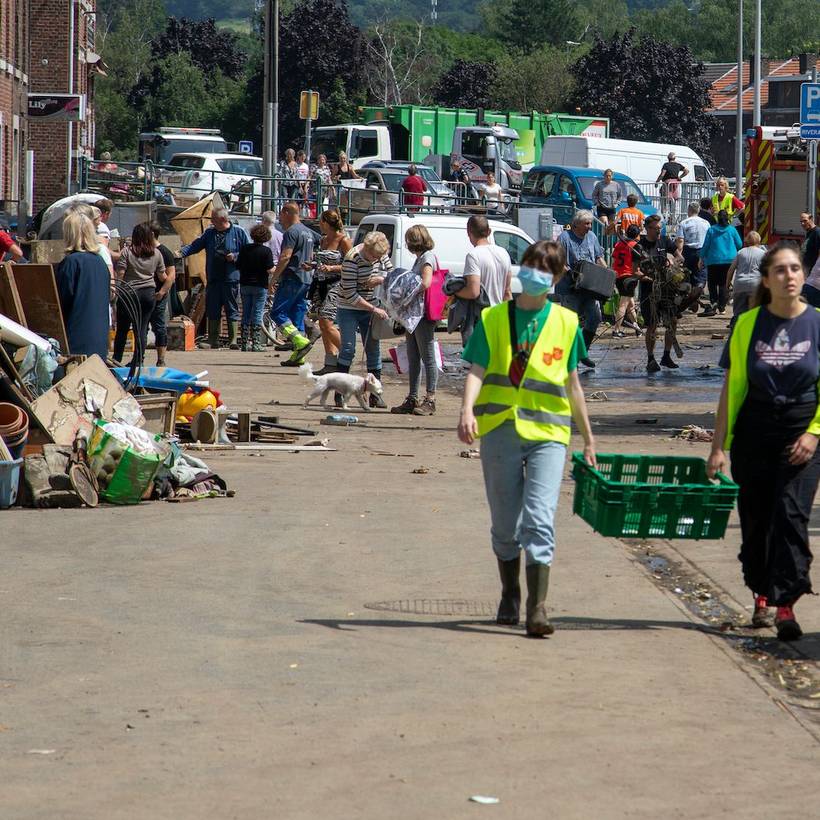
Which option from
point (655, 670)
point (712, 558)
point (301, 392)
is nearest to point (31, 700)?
point (655, 670)

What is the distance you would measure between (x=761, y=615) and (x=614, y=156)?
35.6 meters

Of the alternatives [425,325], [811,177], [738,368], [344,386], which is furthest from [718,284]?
[738,368]

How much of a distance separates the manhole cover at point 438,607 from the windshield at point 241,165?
32.5 meters

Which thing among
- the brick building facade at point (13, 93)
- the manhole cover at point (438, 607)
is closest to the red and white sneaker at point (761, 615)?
the manhole cover at point (438, 607)

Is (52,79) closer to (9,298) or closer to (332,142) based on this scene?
(332,142)

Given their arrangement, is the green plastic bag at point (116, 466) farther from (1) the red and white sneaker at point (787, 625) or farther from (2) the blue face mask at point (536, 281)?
(1) the red and white sneaker at point (787, 625)

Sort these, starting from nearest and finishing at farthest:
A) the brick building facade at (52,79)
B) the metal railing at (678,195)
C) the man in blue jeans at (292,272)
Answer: the man in blue jeans at (292,272)
the metal railing at (678,195)
the brick building facade at (52,79)

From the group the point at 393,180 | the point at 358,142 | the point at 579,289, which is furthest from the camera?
the point at 358,142

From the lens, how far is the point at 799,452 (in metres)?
7.20

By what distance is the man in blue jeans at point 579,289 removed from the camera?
19.2 metres

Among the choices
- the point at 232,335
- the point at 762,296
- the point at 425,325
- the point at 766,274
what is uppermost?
the point at 766,274

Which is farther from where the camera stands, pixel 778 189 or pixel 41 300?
pixel 778 189

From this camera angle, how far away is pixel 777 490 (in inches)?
289

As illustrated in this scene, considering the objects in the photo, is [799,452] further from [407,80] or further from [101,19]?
[101,19]
